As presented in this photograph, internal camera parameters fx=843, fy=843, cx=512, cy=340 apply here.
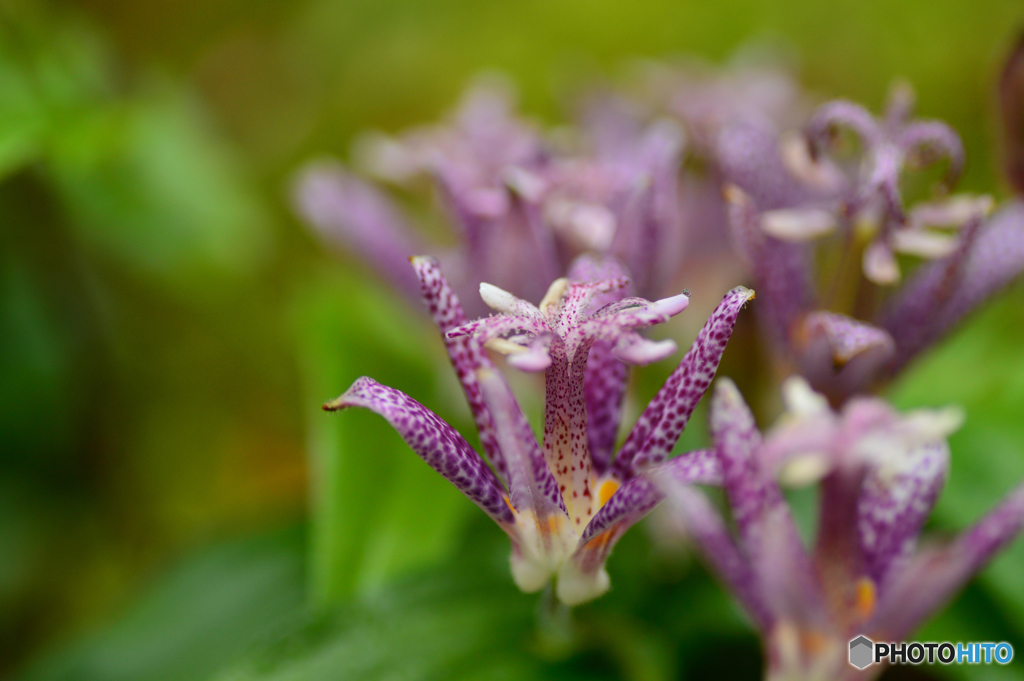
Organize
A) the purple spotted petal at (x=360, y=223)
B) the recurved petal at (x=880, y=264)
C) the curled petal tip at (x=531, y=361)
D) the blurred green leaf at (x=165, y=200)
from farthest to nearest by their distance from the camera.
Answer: the blurred green leaf at (x=165, y=200), the purple spotted petal at (x=360, y=223), the recurved petal at (x=880, y=264), the curled petal tip at (x=531, y=361)

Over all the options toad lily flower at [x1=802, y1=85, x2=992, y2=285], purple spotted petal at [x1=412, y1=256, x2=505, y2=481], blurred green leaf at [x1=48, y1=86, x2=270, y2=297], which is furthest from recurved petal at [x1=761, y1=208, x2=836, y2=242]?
blurred green leaf at [x1=48, y1=86, x2=270, y2=297]

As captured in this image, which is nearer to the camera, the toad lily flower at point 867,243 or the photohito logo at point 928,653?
the photohito logo at point 928,653

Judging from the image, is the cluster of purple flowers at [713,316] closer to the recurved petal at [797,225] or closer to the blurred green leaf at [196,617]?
the recurved petal at [797,225]

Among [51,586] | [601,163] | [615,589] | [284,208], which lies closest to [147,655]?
[51,586]

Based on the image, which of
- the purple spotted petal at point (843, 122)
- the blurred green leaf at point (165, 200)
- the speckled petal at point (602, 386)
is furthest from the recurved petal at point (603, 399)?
the blurred green leaf at point (165, 200)

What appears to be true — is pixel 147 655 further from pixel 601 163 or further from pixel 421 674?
pixel 601 163

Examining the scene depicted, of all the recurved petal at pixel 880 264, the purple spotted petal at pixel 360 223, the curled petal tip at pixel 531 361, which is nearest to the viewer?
the curled petal tip at pixel 531 361

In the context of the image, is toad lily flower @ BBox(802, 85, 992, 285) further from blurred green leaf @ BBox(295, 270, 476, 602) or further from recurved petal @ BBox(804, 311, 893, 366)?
blurred green leaf @ BBox(295, 270, 476, 602)

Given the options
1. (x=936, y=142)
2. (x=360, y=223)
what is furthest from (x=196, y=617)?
(x=936, y=142)
